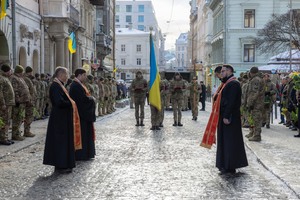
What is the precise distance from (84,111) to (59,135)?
1.30 metres

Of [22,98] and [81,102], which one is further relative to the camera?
[22,98]

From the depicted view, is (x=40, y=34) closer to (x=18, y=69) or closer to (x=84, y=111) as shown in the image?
(x=18, y=69)

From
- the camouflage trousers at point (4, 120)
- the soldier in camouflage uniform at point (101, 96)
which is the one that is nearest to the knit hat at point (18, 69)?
the camouflage trousers at point (4, 120)

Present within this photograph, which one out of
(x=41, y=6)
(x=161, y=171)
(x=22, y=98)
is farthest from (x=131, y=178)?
(x=41, y=6)

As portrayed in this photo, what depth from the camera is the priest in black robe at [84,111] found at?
32.4 ft

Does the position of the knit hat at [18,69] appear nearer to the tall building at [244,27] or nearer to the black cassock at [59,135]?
the black cassock at [59,135]

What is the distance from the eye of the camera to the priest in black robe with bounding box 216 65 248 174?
8695 millimetres

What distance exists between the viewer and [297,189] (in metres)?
7.52

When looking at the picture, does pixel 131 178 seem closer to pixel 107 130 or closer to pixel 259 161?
pixel 259 161

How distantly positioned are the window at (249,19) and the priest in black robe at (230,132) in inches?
1834

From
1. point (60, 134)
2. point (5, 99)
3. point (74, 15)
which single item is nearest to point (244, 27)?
point (74, 15)

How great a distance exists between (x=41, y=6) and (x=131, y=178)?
23.0 metres

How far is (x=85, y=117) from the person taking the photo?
393 inches

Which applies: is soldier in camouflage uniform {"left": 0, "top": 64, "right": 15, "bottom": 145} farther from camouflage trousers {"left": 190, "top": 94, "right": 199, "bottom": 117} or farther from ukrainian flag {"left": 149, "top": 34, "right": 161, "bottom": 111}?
camouflage trousers {"left": 190, "top": 94, "right": 199, "bottom": 117}
